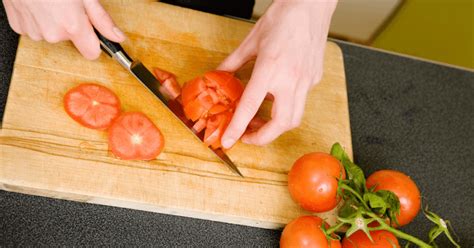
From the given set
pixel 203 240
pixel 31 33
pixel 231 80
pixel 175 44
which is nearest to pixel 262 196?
pixel 203 240

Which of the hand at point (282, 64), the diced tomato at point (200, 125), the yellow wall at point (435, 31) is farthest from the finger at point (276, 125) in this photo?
the yellow wall at point (435, 31)

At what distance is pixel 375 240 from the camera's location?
102 cm

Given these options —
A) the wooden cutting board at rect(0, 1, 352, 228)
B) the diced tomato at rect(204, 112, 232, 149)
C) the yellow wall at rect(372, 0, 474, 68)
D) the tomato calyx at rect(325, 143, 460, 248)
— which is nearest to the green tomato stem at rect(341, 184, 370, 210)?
the tomato calyx at rect(325, 143, 460, 248)

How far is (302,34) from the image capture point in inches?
41.9

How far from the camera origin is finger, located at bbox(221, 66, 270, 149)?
104 centimetres

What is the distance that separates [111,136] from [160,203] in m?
0.17

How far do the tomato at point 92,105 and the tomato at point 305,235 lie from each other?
1.46ft

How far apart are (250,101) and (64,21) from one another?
41 cm

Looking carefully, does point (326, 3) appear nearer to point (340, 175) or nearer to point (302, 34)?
point (302, 34)

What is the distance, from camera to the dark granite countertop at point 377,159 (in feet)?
3.43

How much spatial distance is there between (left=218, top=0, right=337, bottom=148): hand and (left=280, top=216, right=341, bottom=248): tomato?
0.19m

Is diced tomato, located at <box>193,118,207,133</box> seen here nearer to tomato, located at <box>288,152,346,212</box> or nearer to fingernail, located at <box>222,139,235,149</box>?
fingernail, located at <box>222,139,235,149</box>

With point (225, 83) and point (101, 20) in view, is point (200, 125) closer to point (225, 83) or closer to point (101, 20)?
point (225, 83)

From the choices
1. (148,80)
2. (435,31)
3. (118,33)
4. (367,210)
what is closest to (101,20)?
(118,33)
